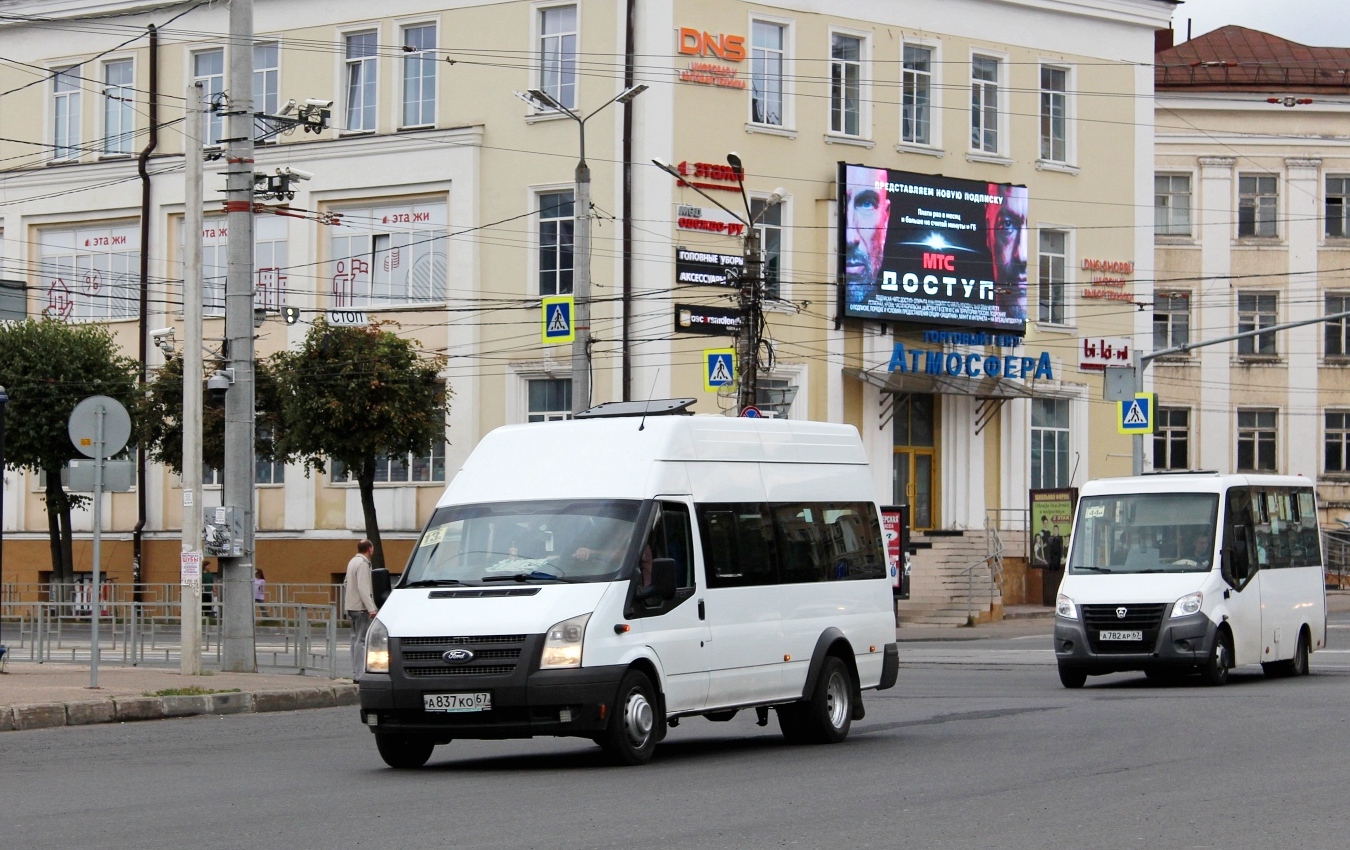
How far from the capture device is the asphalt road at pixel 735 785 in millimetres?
10141

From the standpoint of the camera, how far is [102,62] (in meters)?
46.8

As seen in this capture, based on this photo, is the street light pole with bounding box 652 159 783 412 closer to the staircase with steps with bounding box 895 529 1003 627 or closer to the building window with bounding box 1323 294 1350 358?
the staircase with steps with bounding box 895 529 1003 627

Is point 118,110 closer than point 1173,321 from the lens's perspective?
Yes

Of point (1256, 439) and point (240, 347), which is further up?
point (240, 347)

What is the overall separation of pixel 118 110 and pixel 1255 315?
3432cm

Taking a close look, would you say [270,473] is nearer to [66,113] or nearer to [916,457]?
[66,113]

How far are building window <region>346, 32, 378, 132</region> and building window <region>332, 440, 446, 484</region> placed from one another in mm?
7185

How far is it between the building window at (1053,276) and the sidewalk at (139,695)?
27437 millimetres

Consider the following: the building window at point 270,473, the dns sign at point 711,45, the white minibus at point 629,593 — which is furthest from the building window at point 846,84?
the white minibus at point 629,593

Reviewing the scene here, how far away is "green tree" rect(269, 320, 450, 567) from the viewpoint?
3909 cm

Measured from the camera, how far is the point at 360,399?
38969 mm

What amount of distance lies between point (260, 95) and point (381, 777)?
33622 millimetres

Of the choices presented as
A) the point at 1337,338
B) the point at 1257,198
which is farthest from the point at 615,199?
the point at 1337,338

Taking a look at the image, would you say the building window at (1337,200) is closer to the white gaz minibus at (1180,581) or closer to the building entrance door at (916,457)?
the building entrance door at (916,457)
